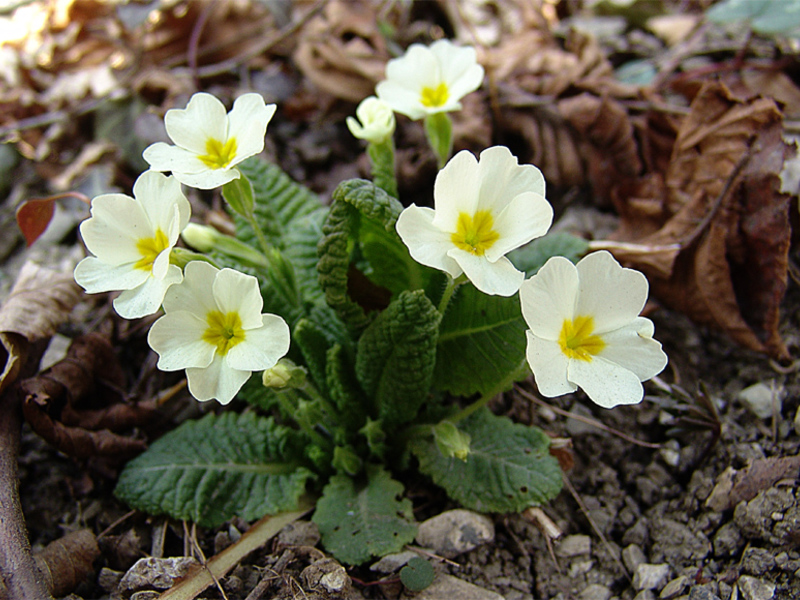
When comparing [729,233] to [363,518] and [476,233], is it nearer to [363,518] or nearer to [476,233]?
[476,233]

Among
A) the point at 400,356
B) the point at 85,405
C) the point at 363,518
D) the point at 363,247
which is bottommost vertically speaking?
the point at 363,518

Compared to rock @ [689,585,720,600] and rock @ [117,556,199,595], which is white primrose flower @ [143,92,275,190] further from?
rock @ [689,585,720,600]

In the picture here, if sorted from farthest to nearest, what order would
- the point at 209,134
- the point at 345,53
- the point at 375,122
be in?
1. the point at 345,53
2. the point at 375,122
3. the point at 209,134

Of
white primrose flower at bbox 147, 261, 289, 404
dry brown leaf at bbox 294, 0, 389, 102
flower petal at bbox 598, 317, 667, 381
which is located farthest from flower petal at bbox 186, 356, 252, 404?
dry brown leaf at bbox 294, 0, 389, 102

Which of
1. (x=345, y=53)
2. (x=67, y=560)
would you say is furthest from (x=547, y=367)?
(x=345, y=53)

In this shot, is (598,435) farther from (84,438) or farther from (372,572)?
(84,438)

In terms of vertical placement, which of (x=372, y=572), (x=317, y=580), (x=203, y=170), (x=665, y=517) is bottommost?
(x=665, y=517)

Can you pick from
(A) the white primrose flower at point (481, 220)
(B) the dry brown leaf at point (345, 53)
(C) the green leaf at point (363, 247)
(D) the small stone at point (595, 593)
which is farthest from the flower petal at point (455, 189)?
(B) the dry brown leaf at point (345, 53)

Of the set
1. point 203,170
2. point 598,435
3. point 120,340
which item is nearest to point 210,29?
point 120,340
